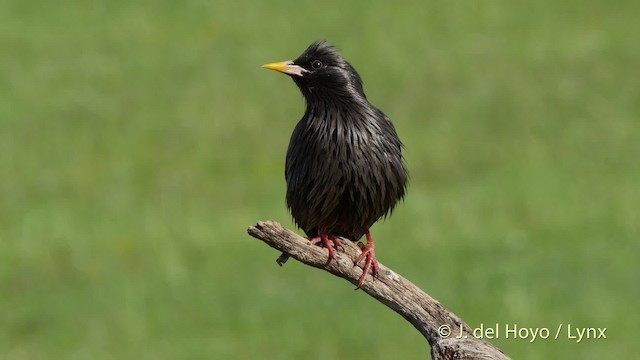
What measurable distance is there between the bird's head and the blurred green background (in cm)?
1174

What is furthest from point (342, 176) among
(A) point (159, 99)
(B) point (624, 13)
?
(B) point (624, 13)

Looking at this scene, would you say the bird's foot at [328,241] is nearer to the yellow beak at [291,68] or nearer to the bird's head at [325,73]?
the bird's head at [325,73]

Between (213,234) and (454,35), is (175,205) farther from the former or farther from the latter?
(454,35)

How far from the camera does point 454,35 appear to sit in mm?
32469

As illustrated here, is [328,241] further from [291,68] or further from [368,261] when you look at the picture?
[291,68]

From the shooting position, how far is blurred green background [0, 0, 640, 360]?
20.9 meters

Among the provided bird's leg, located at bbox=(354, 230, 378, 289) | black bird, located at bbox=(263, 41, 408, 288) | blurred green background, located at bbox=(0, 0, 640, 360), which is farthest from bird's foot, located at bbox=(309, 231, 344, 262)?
blurred green background, located at bbox=(0, 0, 640, 360)

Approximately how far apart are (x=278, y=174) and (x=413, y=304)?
20.6 m

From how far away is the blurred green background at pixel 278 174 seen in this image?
2092 cm

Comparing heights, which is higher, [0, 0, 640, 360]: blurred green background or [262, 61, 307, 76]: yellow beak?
[0, 0, 640, 360]: blurred green background

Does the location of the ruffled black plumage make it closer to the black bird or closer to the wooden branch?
the black bird

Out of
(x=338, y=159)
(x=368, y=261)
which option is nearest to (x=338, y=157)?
(x=338, y=159)

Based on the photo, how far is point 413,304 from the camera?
733cm

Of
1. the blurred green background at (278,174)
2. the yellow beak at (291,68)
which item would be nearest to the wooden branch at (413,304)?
the yellow beak at (291,68)
